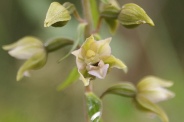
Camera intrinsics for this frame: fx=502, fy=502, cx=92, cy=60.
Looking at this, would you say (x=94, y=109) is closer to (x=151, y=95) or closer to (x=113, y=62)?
(x=113, y=62)

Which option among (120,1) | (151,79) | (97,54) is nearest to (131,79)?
(120,1)

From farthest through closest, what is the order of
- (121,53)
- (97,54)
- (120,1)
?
(120,1)
(121,53)
(97,54)

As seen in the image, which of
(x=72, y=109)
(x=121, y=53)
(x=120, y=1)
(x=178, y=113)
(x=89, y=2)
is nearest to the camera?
(x=89, y=2)

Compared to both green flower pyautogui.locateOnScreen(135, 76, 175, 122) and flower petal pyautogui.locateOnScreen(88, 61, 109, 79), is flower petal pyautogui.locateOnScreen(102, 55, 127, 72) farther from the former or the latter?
green flower pyautogui.locateOnScreen(135, 76, 175, 122)

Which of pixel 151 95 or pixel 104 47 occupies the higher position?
pixel 104 47

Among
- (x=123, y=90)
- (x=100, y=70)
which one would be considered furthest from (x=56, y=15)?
(x=123, y=90)

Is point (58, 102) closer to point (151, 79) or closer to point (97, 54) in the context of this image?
point (151, 79)
